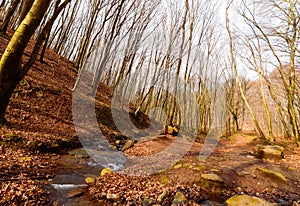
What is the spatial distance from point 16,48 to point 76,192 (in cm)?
470

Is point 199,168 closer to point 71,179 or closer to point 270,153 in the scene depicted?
point 71,179

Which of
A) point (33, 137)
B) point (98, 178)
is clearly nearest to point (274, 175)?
point (98, 178)

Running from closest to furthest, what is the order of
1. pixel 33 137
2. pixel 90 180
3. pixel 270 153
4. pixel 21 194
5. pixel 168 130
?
pixel 21 194
pixel 90 180
pixel 33 137
pixel 270 153
pixel 168 130

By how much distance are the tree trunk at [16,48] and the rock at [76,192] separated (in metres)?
4.04

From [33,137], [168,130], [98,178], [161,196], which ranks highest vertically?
[168,130]

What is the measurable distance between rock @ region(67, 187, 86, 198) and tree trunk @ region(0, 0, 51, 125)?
4040 mm

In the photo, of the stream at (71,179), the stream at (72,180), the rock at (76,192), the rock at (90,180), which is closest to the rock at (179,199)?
the stream at (72,180)

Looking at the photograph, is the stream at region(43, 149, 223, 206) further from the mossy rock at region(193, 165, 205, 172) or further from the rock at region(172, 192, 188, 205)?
the mossy rock at region(193, 165, 205, 172)

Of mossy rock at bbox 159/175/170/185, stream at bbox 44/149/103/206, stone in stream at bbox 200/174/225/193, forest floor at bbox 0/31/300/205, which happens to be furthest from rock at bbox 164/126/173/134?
stone in stream at bbox 200/174/225/193

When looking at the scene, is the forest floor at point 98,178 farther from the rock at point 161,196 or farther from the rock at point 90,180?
the rock at point 90,180

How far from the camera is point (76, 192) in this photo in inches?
187

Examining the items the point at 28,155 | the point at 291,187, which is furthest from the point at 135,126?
the point at 291,187

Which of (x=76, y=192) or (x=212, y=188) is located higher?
(x=212, y=188)

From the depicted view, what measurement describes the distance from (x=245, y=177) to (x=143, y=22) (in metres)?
17.9
